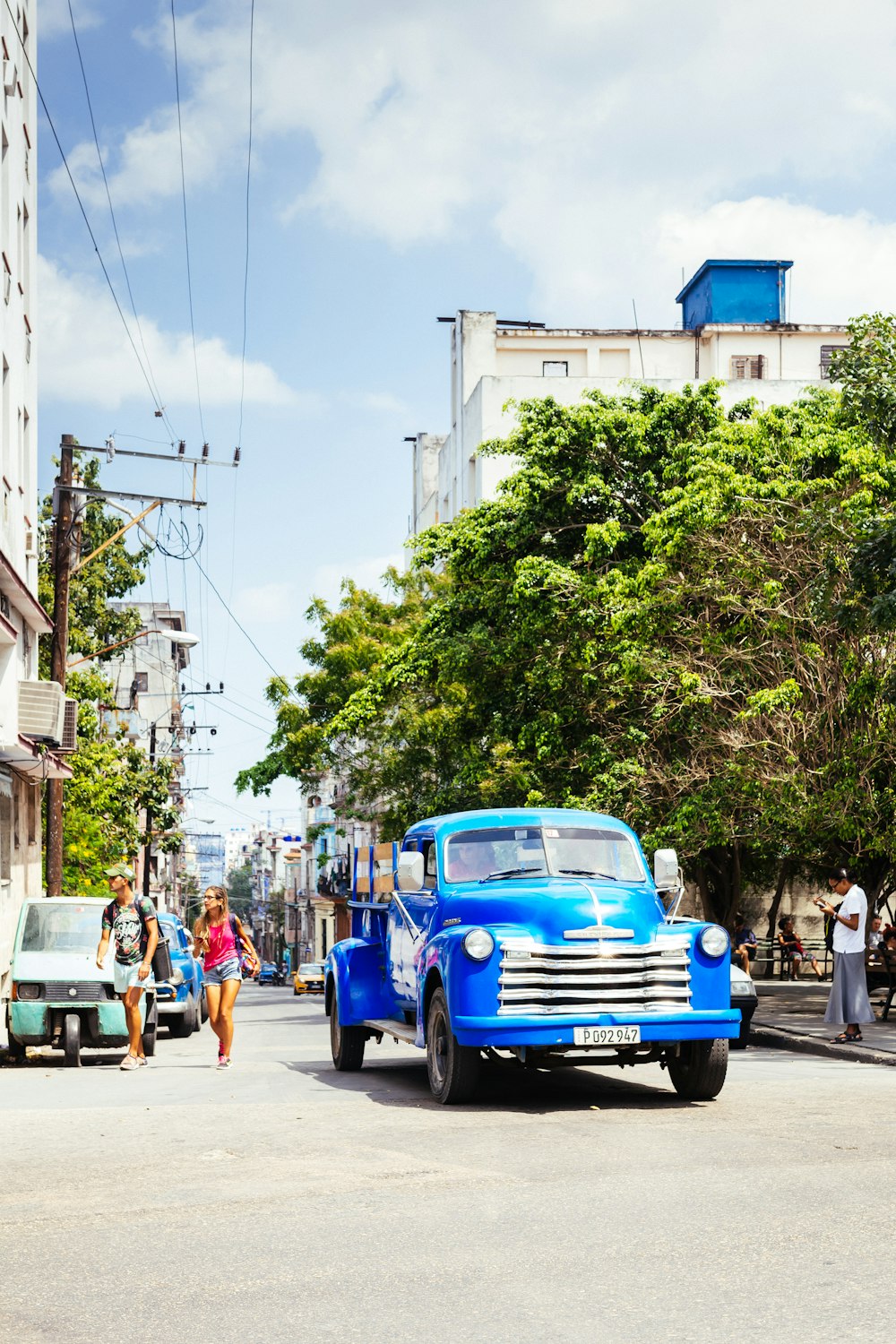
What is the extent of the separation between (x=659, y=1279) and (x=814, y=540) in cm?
1736

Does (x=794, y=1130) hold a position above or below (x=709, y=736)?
below

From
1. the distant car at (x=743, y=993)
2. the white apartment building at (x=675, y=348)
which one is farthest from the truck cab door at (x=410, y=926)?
the white apartment building at (x=675, y=348)

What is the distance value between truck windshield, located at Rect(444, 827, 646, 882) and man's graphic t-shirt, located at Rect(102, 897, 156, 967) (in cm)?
409

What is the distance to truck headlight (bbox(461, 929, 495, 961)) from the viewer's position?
38.5 ft

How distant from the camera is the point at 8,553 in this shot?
28.5 m

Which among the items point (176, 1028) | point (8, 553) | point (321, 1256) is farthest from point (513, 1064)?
point (8, 553)

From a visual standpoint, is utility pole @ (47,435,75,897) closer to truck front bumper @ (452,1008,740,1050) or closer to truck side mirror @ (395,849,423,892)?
truck side mirror @ (395,849,423,892)

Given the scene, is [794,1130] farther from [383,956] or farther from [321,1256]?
[383,956]

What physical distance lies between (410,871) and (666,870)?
207 centimetres

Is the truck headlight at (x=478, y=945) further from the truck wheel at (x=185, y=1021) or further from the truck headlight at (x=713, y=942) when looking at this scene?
the truck wheel at (x=185, y=1021)

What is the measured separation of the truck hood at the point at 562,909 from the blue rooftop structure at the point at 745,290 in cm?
4516

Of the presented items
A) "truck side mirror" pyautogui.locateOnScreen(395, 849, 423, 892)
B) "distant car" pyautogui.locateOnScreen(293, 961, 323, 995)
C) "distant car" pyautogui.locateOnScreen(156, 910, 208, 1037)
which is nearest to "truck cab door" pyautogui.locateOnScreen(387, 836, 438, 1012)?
"truck side mirror" pyautogui.locateOnScreen(395, 849, 423, 892)

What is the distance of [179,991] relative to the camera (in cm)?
2309

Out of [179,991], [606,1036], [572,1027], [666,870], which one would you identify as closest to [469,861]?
[666,870]
